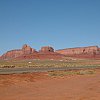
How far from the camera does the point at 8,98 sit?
15547 millimetres

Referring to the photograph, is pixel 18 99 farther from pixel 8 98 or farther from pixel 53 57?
pixel 53 57

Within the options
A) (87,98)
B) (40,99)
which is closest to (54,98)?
(40,99)

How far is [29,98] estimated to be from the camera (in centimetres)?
1559

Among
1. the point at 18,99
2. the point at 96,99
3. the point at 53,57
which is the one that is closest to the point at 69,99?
the point at 96,99

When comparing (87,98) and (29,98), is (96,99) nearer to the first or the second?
(87,98)

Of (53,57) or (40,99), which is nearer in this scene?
(40,99)

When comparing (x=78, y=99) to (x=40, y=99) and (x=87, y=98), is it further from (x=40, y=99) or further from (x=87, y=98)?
(x=40, y=99)

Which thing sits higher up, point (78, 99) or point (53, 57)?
point (53, 57)

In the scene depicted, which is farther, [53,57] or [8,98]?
[53,57]

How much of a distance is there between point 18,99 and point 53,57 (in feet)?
603

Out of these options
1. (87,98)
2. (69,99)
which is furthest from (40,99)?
(87,98)

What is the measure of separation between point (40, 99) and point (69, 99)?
5.66ft

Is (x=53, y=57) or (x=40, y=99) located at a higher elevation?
(x=53, y=57)

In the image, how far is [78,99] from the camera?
1512 cm
